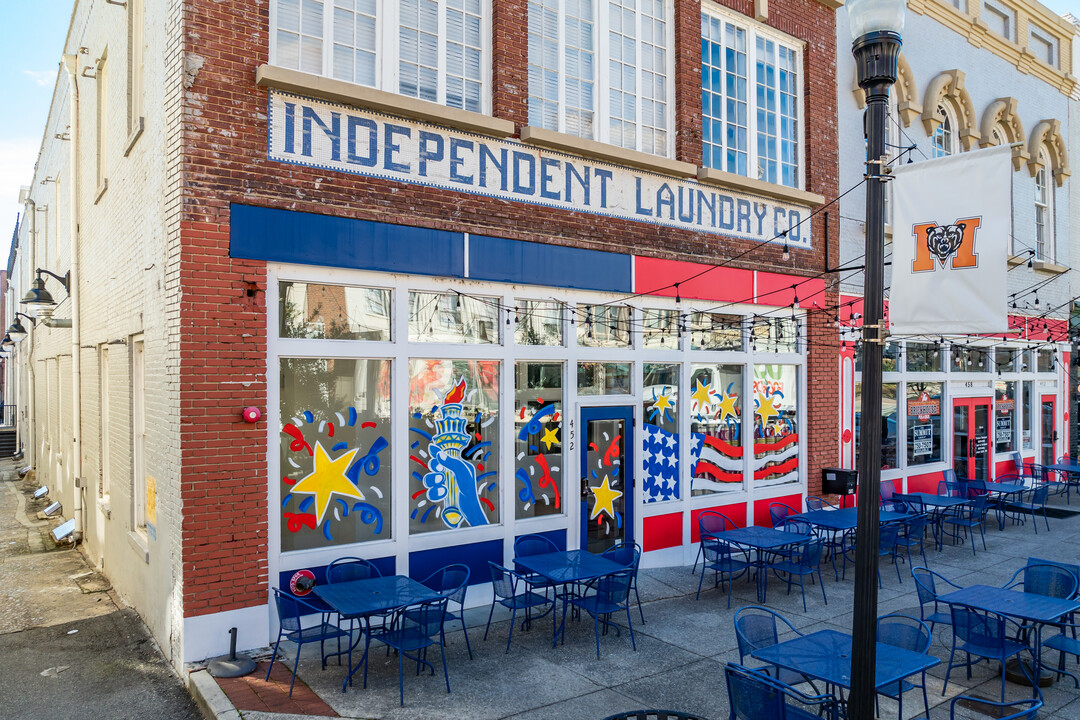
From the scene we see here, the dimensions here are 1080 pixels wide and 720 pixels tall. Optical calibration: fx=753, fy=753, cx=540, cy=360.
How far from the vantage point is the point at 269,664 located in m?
6.61

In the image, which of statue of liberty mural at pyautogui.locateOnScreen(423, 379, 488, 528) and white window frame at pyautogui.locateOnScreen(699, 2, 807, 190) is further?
white window frame at pyautogui.locateOnScreen(699, 2, 807, 190)

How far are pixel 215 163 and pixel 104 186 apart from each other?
4.45 metres

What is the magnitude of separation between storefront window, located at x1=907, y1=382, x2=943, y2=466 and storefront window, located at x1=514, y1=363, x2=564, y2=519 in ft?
28.6

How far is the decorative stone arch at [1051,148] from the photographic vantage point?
696 inches

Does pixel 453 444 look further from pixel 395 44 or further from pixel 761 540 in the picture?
pixel 395 44

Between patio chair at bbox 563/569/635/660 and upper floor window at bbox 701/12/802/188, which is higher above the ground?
upper floor window at bbox 701/12/802/188

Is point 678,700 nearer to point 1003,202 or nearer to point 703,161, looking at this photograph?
point 1003,202

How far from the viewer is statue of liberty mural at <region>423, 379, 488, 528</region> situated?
818 centimetres

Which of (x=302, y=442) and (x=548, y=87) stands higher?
(x=548, y=87)

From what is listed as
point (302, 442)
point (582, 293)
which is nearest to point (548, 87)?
point (582, 293)

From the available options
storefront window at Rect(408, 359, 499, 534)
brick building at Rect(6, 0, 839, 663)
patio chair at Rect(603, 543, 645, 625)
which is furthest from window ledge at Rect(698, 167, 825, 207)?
patio chair at Rect(603, 543, 645, 625)

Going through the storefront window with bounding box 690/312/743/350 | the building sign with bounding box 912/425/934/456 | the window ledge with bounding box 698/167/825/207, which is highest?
the window ledge with bounding box 698/167/825/207

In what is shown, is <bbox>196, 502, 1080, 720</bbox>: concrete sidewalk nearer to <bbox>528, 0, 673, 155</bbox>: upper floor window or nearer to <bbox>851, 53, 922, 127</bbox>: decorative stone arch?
<bbox>528, 0, 673, 155</bbox>: upper floor window

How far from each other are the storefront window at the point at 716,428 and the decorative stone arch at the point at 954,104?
7.37 m
